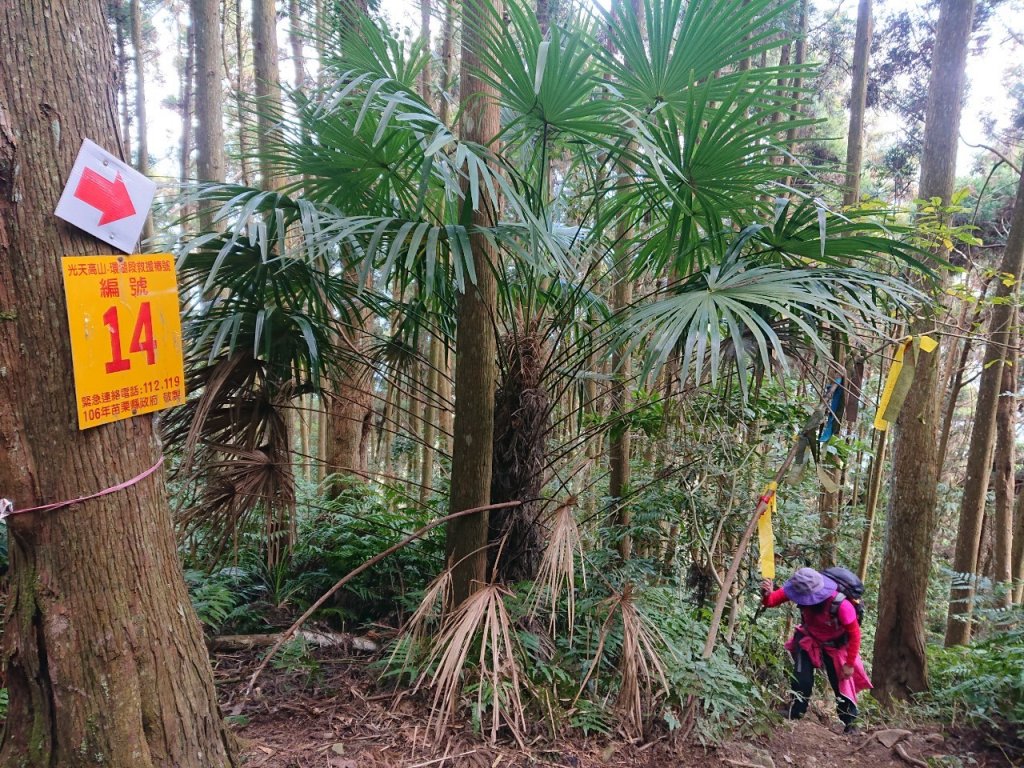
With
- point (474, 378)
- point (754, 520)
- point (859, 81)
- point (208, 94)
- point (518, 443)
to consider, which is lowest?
point (754, 520)

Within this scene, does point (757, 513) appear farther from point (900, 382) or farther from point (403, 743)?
point (403, 743)

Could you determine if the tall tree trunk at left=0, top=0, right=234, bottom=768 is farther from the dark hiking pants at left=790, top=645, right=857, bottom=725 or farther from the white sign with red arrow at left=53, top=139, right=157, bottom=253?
the dark hiking pants at left=790, top=645, right=857, bottom=725

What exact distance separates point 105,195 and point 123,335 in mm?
381

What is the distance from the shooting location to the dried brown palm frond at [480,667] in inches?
89.9

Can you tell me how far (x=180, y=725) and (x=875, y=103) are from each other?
43.2 ft

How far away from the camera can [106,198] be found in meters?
1.58

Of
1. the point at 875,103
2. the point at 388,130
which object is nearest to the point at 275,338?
the point at 388,130

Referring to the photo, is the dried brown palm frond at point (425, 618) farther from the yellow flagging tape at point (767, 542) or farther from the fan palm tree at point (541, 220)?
the yellow flagging tape at point (767, 542)

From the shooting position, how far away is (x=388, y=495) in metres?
4.98

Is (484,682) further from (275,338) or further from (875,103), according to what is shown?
(875,103)

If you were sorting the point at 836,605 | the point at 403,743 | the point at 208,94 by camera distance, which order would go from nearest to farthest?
the point at 403,743
the point at 836,605
the point at 208,94

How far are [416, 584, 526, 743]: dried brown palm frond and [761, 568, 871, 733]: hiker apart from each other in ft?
5.43

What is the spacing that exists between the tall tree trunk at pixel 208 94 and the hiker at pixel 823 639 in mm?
5932

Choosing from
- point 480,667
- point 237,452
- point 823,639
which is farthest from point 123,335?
point 823,639
